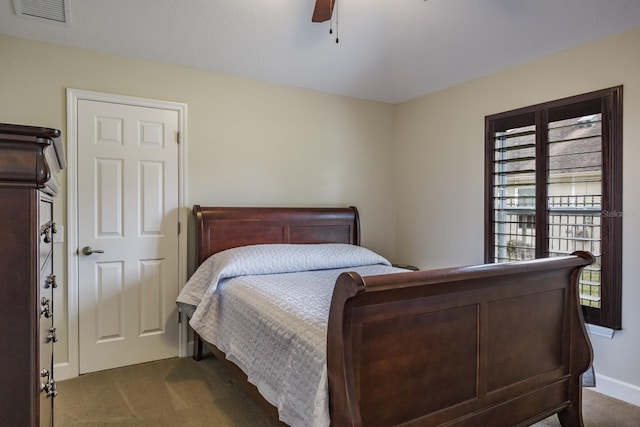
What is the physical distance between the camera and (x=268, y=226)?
138 inches

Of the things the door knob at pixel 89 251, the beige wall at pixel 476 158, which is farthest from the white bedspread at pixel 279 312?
the beige wall at pixel 476 158

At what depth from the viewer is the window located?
2.63 metres

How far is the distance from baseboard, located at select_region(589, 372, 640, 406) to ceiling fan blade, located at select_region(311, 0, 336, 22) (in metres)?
3.08

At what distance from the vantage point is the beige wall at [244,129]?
2.80 meters

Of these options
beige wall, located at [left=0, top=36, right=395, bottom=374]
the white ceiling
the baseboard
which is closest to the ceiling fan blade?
the white ceiling

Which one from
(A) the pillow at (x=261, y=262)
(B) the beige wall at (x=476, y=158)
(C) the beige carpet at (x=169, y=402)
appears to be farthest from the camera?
(A) the pillow at (x=261, y=262)

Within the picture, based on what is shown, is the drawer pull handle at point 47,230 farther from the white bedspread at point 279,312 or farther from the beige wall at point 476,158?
the beige wall at point 476,158

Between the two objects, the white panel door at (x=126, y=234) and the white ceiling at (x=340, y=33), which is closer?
the white ceiling at (x=340, y=33)

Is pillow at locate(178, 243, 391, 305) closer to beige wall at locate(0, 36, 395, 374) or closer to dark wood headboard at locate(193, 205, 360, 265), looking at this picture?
dark wood headboard at locate(193, 205, 360, 265)

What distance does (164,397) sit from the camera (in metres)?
2.62

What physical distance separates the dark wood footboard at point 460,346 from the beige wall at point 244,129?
229cm

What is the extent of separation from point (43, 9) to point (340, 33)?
6.87ft

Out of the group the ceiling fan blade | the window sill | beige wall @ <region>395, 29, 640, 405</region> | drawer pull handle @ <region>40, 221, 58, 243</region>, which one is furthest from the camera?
the window sill

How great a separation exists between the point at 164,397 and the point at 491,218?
2.88m
